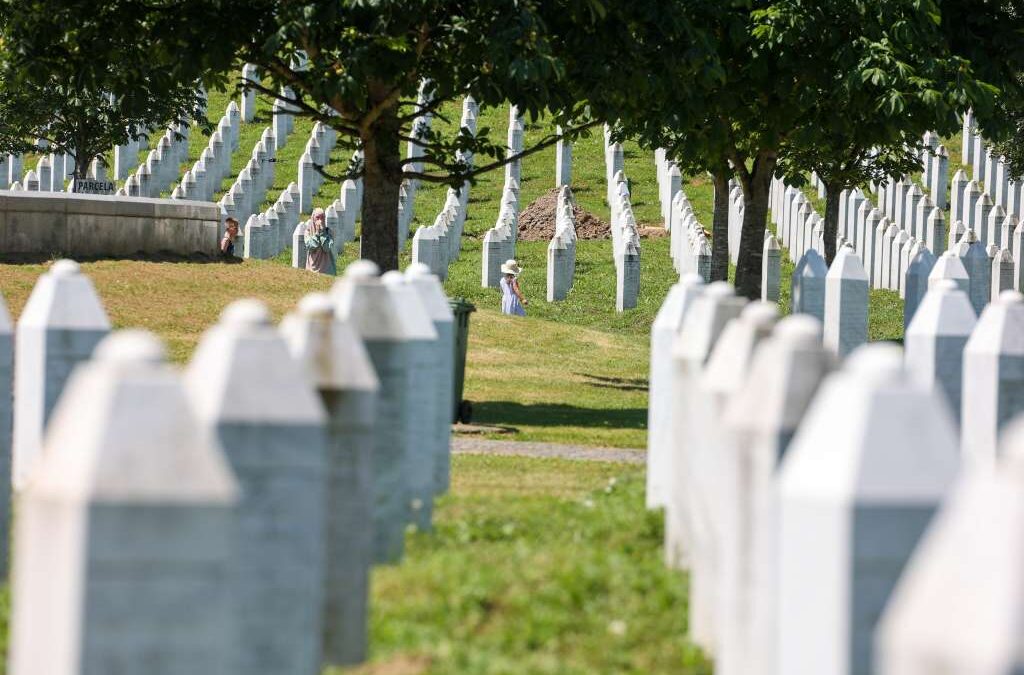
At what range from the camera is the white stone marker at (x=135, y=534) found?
4051 mm

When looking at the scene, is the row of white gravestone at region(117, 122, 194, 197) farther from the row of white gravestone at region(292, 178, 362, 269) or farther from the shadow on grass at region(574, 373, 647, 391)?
the shadow on grass at region(574, 373, 647, 391)

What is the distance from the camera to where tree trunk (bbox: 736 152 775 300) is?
2377cm

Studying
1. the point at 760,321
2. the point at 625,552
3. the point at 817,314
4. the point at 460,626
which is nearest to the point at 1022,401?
the point at 625,552

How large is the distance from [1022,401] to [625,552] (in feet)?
6.76

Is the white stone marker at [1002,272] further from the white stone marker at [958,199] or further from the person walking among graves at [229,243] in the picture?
the person walking among graves at [229,243]

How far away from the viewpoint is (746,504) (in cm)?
560

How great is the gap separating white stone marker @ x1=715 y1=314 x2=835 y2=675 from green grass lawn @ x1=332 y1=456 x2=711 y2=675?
61cm

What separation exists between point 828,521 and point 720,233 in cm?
2279

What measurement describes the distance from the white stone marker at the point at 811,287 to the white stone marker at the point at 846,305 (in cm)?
80

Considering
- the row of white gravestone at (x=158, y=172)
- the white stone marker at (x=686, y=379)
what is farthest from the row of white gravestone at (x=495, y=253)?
the white stone marker at (x=686, y=379)

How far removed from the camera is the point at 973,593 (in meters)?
3.27

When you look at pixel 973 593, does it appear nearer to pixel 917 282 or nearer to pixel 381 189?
pixel 381 189

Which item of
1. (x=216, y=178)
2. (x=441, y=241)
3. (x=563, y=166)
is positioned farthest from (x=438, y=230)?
(x=216, y=178)

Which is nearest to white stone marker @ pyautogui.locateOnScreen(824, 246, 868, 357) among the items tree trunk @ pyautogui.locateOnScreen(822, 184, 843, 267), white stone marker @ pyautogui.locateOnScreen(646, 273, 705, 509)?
white stone marker @ pyautogui.locateOnScreen(646, 273, 705, 509)
